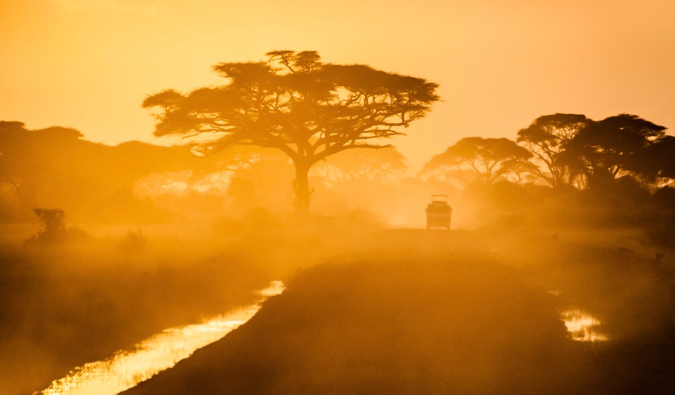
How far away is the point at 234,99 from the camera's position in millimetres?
43312

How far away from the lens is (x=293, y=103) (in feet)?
146

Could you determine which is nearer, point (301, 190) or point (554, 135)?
point (301, 190)

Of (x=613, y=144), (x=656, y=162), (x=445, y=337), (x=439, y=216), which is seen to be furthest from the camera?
(x=613, y=144)

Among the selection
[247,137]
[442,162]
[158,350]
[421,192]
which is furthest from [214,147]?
[421,192]

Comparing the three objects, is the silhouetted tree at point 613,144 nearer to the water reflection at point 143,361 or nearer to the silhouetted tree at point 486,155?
the silhouetted tree at point 486,155

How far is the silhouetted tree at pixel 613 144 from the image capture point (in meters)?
58.4

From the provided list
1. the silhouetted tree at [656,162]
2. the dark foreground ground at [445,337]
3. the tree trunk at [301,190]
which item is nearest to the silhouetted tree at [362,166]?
the silhouetted tree at [656,162]

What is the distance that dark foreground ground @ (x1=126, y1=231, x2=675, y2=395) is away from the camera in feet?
36.0

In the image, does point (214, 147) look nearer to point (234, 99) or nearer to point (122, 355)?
point (234, 99)

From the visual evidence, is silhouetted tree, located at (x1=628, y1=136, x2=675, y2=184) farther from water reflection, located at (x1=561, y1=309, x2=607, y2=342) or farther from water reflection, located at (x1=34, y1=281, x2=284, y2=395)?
water reflection, located at (x1=34, y1=281, x2=284, y2=395)

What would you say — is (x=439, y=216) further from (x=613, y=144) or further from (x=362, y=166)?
(x=362, y=166)

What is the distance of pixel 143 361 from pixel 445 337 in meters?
5.54

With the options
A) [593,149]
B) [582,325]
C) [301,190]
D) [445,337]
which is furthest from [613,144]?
[445,337]

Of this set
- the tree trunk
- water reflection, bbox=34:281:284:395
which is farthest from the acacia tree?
water reflection, bbox=34:281:284:395
